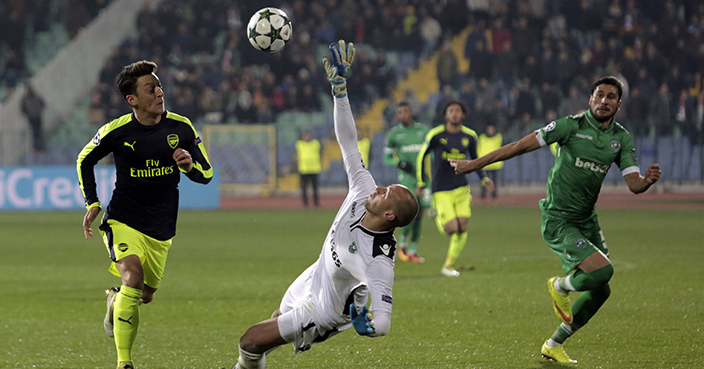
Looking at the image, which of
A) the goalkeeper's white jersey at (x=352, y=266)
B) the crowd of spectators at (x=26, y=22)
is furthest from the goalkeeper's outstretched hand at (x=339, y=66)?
the crowd of spectators at (x=26, y=22)

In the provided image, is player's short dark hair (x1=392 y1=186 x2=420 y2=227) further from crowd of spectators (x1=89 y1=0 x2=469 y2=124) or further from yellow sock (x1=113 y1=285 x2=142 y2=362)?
crowd of spectators (x1=89 y1=0 x2=469 y2=124)

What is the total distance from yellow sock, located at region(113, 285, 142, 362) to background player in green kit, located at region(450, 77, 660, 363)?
2.84 metres

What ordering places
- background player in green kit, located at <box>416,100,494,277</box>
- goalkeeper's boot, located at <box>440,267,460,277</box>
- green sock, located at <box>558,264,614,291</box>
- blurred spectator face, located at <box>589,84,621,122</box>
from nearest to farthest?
green sock, located at <box>558,264,614,291</box>, blurred spectator face, located at <box>589,84,621,122</box>, goalkeeper's boot, located at <box>440,267,460,277</box>, background player in green kit, located at <box>416,100,494,277</box>

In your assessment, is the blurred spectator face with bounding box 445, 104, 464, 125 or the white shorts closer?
the white shorts

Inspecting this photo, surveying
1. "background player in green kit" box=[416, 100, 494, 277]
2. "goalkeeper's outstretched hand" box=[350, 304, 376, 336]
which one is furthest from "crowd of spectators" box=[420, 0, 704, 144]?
"goalkeeper's outstretched hand" box=[350, 304, 376, 336]

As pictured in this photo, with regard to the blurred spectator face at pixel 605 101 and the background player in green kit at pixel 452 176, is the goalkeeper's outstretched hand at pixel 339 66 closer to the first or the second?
the blurred spectator face at pixel 605 101

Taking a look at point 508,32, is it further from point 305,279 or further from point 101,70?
point 305,279

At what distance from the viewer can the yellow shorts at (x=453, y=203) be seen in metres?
11.9

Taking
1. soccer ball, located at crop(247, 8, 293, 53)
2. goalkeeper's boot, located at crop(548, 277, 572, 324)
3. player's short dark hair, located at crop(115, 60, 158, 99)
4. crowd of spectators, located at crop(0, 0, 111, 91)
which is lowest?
goalkeeper's boot, located at crop(548, 277, 572, 324)

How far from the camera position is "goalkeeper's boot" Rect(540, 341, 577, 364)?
6.38m

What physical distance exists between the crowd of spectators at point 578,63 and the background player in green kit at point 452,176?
14.2 metres

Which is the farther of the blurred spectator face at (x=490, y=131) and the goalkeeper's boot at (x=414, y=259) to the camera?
the blurred spectator face at (x=490, y=131)

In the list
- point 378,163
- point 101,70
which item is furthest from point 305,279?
point 101,70

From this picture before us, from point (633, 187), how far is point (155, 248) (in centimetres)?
357
